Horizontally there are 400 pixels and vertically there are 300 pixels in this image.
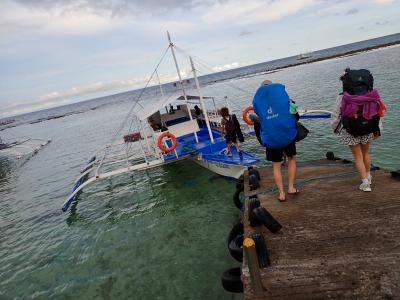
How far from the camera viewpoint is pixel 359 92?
4.75 meters

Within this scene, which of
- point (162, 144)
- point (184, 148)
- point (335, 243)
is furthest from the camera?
point (184, 148)

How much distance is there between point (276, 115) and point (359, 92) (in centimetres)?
147

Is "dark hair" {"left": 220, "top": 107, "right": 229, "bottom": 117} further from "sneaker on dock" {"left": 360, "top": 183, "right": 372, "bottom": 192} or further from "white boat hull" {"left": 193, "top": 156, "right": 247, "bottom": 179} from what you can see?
"sneaker on dock" {"left": 360, "top": 183, "right": 372, "bottom": 192}

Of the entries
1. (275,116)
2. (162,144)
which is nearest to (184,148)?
(162,144)

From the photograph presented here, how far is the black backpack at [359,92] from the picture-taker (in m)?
4.73

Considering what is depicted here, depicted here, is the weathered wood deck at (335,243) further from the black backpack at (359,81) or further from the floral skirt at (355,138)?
the black backpack at (359,81)

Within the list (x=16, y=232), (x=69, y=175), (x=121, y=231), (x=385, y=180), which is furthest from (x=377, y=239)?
(x=69, y=175)

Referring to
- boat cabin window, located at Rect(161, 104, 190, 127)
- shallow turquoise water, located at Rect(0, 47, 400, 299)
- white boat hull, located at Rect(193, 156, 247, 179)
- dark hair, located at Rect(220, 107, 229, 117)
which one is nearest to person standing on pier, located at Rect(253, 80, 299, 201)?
shallow turquoise water, located at Rect(0, 47, 400, 299)

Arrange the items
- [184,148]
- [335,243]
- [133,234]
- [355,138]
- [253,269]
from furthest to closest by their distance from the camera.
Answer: [184,148] → [133,234] → [355,138] → [335,243] → [253,269]

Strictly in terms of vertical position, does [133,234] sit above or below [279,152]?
below

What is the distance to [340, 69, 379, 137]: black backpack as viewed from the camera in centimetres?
473

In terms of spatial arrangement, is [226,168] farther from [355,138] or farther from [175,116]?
[175,116]

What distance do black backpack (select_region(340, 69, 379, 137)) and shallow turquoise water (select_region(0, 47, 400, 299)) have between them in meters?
4.28

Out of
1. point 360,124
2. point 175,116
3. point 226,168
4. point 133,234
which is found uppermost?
point 360,124
